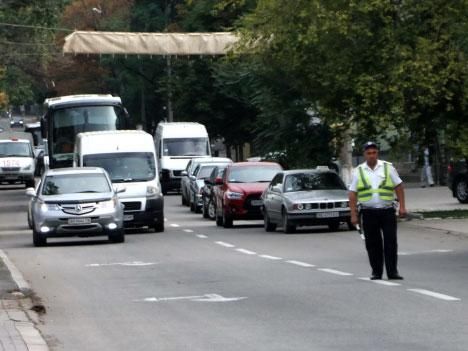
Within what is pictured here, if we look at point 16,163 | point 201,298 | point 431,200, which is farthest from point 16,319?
point 16,163

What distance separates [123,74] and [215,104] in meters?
19.0

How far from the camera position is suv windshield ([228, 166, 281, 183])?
36.6 m

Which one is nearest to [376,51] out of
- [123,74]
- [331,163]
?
[331,163]

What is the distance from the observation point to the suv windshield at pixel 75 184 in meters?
30.6

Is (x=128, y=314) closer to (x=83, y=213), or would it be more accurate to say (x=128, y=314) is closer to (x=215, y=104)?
(x=83, y=213)

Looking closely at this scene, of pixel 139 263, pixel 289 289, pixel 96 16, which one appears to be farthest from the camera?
pixel 96 16

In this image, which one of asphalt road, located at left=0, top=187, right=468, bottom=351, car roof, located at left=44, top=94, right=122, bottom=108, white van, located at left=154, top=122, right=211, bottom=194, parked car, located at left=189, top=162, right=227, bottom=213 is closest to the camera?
asphalt road, located at left=0, top=187, right=468, bottom=351

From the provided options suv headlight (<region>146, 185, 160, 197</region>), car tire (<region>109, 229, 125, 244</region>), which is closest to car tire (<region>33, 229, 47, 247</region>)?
car tire (<region>109, 229, 125, 244</region>)

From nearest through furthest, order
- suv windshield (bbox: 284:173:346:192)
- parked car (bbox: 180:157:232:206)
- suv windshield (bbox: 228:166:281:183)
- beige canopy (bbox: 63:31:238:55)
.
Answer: suv windshield (bbox: 284:173:346:192) < suv windshield (bbox: 228:166:281:183) < parked car (bbox: 180:157:232:206) < beige canopy (bbox: 63:31:238:55)

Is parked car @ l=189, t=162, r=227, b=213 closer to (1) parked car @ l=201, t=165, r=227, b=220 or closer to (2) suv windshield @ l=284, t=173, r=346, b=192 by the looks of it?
(1) parked car @ l=201, t=165, r=227, b=220

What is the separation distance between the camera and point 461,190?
1647 inches

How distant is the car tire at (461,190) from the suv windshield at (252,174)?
7.00m

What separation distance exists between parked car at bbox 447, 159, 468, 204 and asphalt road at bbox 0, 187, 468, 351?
11.1 meters

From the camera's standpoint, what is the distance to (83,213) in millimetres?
29609
